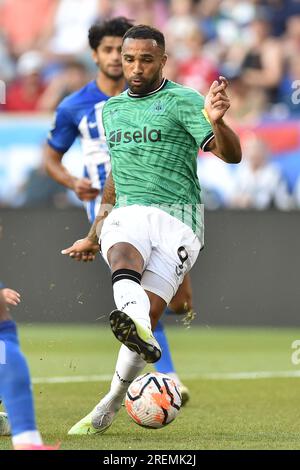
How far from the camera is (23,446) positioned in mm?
5168

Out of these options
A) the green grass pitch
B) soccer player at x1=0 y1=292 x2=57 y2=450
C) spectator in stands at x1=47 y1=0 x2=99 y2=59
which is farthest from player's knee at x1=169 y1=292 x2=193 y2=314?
spectator in stands at x1=47 y1=0 x2=99 y2=59

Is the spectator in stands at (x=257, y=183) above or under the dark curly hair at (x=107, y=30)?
under

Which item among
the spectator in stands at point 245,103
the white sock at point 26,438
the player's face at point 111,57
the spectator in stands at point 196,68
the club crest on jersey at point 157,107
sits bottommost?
the spectator in stands at point 245,103

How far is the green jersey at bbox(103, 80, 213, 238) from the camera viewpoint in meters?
6.73

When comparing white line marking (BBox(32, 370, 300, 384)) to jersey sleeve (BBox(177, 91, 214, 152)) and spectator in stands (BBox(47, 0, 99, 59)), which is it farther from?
spectator in stands (BBox(47, 0, 99, 59))

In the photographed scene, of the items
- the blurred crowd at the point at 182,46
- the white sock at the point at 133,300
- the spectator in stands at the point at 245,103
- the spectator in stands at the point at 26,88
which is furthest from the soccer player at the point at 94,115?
the spectator in stands at the point at 26,88

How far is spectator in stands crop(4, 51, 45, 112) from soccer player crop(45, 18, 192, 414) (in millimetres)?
8135

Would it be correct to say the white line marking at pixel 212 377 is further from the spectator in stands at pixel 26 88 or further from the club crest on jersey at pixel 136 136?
the spectator in stands at pixel 26 88

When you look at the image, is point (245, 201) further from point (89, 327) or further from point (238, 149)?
point (238, 149)

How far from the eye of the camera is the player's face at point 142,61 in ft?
22.1

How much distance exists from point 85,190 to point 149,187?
2.09 metres

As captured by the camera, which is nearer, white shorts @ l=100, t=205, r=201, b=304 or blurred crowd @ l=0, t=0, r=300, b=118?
white shorts @ l=100, t=205, r=201, b=304

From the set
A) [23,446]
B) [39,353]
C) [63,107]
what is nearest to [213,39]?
[39,353]

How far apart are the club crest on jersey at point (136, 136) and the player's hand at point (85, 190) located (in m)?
1.87
